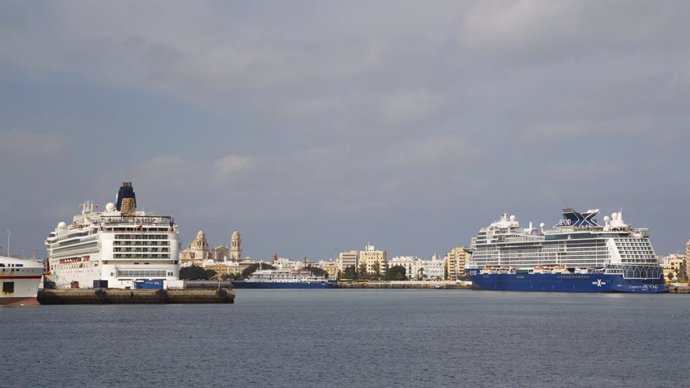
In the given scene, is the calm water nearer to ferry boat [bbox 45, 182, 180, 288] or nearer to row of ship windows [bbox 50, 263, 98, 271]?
ferry boat [bbox 45, 182, 180, 288]

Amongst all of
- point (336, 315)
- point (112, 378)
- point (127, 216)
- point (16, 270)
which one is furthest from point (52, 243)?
point (112, 378)

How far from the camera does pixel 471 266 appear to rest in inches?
6570

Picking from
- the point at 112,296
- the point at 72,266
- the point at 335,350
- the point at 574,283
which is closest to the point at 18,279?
the point at 112,296

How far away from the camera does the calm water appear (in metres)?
40.2

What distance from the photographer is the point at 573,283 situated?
458 feet

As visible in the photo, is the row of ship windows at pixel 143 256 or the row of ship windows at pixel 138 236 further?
the row of ship windows at pixel 138 236

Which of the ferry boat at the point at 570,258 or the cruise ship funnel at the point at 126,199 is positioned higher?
the cruise ship funnel at the point at 126,199

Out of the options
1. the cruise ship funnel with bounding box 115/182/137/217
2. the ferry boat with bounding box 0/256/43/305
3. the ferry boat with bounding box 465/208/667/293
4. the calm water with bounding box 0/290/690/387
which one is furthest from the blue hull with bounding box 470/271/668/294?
the ferry boat with bounding box 0/256/43/305

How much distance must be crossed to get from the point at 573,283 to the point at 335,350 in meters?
94.7

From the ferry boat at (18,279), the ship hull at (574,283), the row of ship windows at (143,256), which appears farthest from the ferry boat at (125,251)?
the ship hull at (574,283)

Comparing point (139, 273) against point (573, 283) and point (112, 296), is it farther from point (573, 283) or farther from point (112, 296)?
point (573, 283)

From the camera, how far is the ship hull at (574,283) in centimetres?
13412

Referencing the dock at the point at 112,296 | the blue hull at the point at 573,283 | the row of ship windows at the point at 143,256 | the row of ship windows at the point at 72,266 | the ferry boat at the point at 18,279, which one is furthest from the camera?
the blue hull at the point at 573,283

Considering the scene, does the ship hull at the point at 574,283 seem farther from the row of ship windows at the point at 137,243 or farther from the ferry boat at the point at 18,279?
the ferry boat at the point at 18,279
